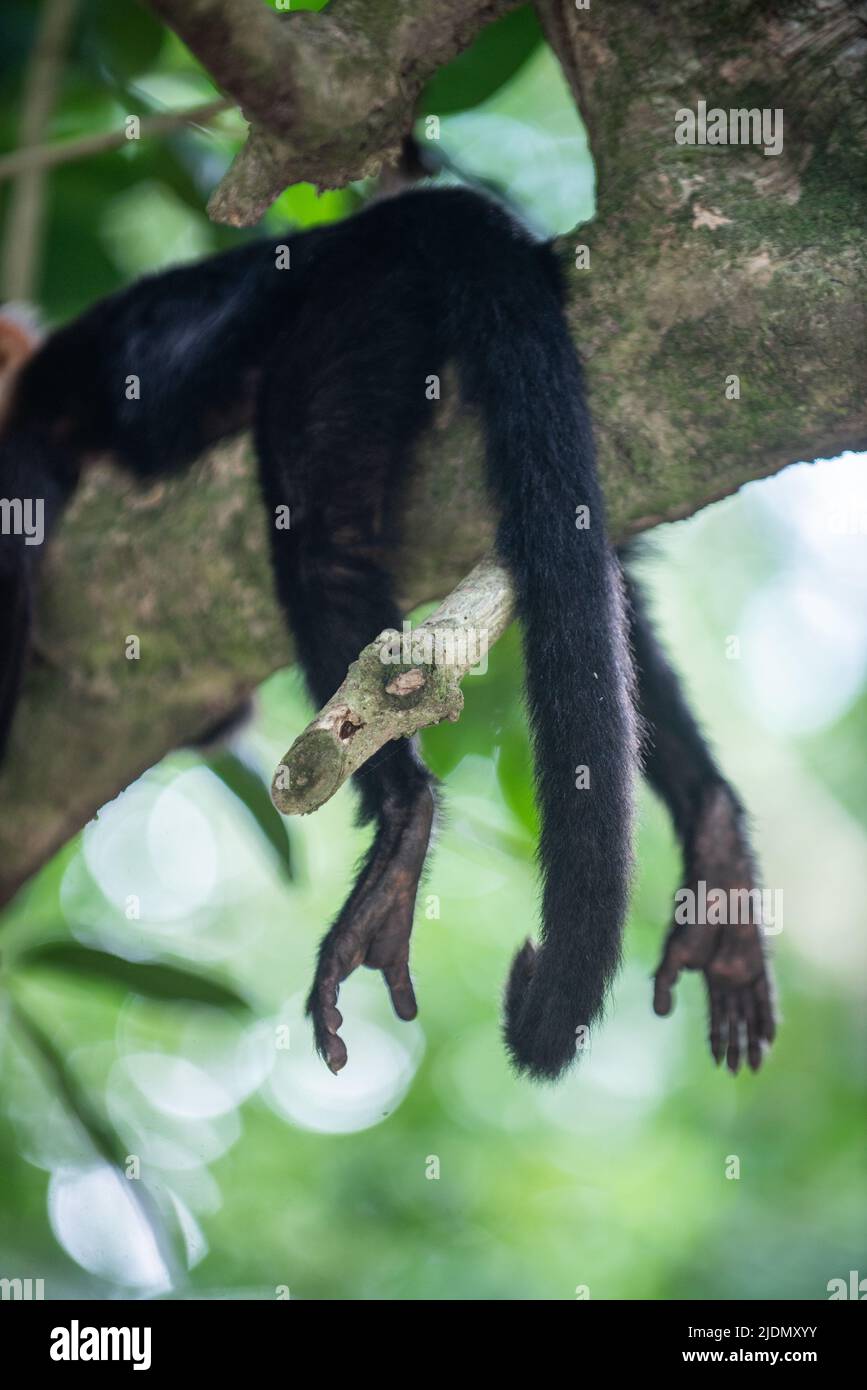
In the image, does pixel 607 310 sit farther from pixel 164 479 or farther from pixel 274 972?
pixel 274 972

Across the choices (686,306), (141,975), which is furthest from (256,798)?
(686,306)

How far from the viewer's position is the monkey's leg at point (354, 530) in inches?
103

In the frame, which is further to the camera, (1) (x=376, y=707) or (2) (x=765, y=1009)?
(2) (x=765, y=1009)

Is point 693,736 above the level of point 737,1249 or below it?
above

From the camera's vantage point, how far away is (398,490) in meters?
2.78

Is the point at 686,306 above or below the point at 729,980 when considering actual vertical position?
above

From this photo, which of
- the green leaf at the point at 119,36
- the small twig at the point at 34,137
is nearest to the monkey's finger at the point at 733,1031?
the small twig at the point at 34,137

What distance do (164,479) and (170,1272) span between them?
1996 mm

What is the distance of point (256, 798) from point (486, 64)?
2.12 meters

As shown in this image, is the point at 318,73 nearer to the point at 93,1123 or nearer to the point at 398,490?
the point at 398,490

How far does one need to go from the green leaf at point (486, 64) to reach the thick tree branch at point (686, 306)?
80cm

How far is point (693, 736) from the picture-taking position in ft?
11.0

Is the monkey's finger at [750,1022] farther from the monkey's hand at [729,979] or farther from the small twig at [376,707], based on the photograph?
the small twig at [376,707]

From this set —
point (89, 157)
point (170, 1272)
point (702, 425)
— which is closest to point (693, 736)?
point (702, 425)
